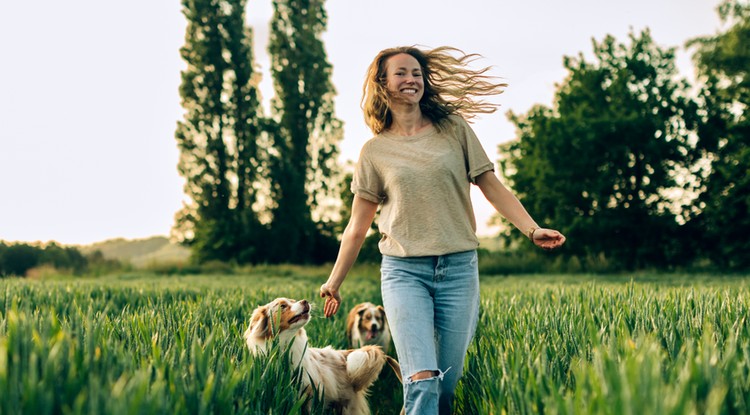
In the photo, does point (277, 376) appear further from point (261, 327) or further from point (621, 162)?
point (621, 162)

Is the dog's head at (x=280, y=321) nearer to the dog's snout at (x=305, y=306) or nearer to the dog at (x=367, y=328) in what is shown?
the dog's snout at (x=305, y=306)

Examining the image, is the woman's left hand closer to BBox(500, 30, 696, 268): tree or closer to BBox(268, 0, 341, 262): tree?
BBox(500, 30, 696, 268): tree

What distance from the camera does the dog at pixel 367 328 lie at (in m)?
6.95

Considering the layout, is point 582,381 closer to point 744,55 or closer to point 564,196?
point 564,196

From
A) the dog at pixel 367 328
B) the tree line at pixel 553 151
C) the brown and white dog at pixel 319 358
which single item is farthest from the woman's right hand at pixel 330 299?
the tree line at pixel 553 151

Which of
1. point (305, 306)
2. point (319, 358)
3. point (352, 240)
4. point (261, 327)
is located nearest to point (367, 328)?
point (319, 358)

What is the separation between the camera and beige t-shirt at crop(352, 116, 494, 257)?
3.56 meters

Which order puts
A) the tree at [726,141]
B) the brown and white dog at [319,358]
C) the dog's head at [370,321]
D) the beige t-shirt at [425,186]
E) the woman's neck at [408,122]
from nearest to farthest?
the beige t-shirt at [425,186]
the woman's neck at [408,122]
the brown and white dog at [319,358]
the dog's head at [370,321]
the tree at [726,141]

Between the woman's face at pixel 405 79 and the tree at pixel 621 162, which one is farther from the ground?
the tree at pixel 621 162

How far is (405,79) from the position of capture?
12.4ft

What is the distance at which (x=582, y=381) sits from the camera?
1.96 metres

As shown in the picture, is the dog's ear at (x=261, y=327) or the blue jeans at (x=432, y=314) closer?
the blue jeans at (x=432, y=314)

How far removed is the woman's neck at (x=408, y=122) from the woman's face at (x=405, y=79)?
0.30ft

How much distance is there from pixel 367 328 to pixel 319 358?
2.59 m
